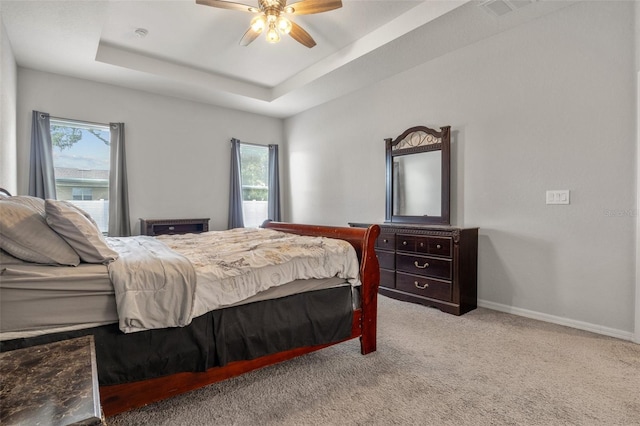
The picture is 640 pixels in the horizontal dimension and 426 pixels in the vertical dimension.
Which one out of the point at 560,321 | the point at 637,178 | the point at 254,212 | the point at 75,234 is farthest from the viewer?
the point at 254,212

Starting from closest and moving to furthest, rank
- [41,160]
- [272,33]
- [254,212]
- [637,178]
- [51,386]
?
[51,386], [637,178], [272,33], [41,160], [254,212]

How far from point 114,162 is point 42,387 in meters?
4.42

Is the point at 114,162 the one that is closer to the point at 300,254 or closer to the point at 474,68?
the point at 300,254

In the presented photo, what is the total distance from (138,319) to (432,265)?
107 inches

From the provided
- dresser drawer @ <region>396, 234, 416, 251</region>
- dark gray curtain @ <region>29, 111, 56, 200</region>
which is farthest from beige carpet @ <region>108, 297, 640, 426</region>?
dark gray curtain @ <region>29, 111, 56, 200</region>

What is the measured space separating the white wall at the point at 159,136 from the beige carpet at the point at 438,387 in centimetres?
360

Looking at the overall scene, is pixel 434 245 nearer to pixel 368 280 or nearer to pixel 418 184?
pixel 418 184

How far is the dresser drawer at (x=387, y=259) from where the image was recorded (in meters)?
3.72

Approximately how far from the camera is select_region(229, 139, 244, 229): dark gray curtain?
5.42 meters

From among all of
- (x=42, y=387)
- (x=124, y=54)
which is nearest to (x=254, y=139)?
(x=124, y=54)

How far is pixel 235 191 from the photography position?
17.9 ft

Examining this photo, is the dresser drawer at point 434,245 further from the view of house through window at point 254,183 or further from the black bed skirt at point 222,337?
the view of house through window at point 254,183

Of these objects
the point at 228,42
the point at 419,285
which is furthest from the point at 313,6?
the point at 419,285

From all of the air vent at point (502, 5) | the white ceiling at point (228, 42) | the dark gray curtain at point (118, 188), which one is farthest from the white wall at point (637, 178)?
the dark gray curtain at point (118, 188)
